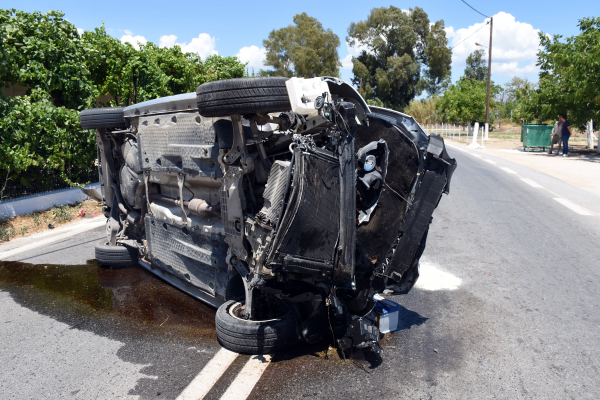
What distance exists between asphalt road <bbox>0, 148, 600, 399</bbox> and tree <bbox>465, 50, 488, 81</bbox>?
262 ft

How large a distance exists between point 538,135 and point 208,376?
22624 mm

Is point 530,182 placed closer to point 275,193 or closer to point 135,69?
point 275,193

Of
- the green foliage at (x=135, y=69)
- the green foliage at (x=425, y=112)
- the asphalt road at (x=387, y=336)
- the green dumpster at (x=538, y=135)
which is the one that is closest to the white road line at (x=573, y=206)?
the asphalt road at (x=387, y=336)

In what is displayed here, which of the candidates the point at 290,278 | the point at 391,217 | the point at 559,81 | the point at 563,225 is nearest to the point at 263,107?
the point at 290,278

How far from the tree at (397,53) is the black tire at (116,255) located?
46.4 meters

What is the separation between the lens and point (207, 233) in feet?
13.8

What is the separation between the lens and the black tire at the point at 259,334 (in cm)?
354

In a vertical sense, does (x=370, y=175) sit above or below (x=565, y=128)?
below

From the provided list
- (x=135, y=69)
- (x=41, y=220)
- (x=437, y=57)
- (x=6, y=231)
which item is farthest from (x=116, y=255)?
(x=437, y=57)

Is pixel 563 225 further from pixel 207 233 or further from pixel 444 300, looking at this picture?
pixel 207 233

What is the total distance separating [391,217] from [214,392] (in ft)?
7.11

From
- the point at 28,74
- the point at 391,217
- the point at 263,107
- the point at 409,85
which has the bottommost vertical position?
the point at 391,217

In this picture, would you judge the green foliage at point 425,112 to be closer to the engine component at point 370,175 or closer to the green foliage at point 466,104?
the green foliage at point 466,104

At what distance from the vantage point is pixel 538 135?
21547 millimetres
